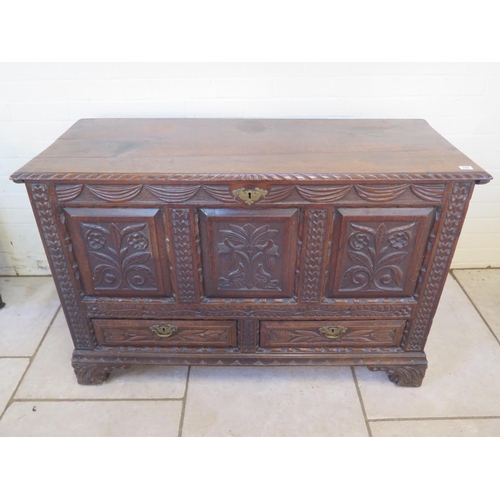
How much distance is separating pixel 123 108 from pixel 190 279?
2.99 ft

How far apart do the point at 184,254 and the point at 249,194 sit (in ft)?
1.05

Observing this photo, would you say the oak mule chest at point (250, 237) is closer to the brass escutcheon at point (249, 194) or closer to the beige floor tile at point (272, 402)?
the brass escutcheon at point (249, 194)

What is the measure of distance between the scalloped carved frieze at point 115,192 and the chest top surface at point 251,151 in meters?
0.04

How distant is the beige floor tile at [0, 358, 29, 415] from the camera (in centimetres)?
170

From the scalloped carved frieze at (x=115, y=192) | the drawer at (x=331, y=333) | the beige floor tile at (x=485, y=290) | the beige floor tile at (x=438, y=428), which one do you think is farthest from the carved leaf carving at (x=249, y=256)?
the beige floor tile at (x=485, y=290)

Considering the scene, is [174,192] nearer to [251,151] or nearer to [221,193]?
[221,193]

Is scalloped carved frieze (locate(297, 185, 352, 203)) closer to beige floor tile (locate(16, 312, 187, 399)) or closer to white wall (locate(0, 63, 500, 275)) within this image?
white wall (locate(0, 63, 500, 275))

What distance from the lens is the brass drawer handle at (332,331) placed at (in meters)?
1.62

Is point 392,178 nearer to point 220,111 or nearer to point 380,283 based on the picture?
point 380,283

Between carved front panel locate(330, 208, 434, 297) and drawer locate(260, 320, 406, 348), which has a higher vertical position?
carved front panel locate(330, 208, 434, 297)

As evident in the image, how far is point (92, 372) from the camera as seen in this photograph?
172 cm

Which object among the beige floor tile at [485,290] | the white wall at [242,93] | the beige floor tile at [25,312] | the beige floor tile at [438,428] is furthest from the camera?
the beige floor tile at [485,290]

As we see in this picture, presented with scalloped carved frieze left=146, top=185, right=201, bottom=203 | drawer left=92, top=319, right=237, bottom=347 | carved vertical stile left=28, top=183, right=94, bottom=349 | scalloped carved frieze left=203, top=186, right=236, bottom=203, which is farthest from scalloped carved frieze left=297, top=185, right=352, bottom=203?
carved vertical stile left=28, top=183, right=94, bottom=349

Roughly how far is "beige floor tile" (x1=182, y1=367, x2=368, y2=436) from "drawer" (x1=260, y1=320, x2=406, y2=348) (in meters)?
0.20
